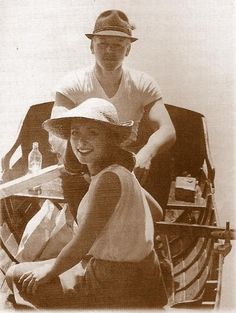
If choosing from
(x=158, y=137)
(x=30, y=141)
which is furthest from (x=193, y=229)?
(x=30, y=141)

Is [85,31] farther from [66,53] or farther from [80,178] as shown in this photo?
[80,178]

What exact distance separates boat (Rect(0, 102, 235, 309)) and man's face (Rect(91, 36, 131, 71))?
0.84ft

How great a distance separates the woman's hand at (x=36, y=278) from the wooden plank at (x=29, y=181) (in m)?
0.32

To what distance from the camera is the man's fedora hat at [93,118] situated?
8.41ft

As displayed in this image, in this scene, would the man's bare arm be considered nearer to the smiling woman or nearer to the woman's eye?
the smiling woman

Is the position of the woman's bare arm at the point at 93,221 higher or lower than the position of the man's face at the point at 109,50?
lower

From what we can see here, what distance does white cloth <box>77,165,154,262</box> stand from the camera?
256 centimetres

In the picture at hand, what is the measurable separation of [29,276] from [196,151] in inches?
31.2

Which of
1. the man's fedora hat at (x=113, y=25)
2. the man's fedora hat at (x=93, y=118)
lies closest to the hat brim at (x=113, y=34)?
the man's fedora hat at (x=113, y=25)

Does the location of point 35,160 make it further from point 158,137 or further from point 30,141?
point 158,137

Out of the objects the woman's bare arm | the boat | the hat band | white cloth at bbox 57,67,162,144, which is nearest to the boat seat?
the boat

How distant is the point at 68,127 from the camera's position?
2.59 meters

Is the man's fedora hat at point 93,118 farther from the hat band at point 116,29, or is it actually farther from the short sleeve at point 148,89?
the hat band at point 116,29

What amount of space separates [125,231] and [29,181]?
43 cm
